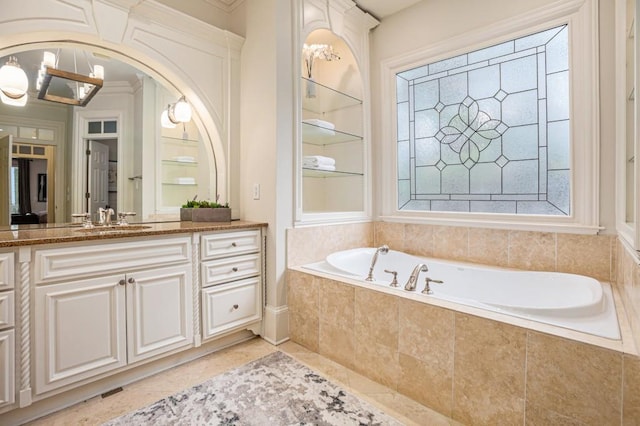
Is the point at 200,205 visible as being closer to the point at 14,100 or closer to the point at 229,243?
the point at 229,243

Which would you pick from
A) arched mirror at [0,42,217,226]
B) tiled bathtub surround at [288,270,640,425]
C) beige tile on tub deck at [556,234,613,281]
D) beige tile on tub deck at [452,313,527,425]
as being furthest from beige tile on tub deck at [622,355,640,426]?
arched mirror at [0,42,217,226]

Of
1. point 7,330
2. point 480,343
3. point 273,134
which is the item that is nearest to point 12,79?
point 7,330

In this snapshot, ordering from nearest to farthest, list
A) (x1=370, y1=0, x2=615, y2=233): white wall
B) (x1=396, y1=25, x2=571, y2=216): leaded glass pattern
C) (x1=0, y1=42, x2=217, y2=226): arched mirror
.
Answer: (x1=0, y1=42, x2=217, y2=226): arched mirror → (x1=370, y1=0, x2=615, y2=233): white wall → (x1=396, y1=25, x2=571, y2=216): leaded glass pattern

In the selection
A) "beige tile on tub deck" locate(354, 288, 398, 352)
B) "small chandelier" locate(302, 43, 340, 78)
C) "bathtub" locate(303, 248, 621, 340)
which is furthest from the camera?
"small chandelier" locate(302, 43, 340, 78)

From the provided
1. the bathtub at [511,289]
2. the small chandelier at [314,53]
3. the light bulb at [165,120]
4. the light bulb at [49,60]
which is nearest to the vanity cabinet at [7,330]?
the light bulb at [49,60]

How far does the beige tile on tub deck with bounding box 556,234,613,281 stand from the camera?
6.50 feet

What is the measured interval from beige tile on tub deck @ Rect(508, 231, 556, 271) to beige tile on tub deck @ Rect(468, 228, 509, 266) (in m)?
0.04

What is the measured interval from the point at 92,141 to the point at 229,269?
1.22 m

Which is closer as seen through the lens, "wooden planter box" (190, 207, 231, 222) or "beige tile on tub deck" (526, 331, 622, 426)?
"beige tile on tub deck" (526, 331, 622, 426)

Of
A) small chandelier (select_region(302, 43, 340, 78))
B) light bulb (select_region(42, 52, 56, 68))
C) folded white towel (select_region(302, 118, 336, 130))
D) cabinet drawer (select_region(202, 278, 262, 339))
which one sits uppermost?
small chandelier (select_region(302, 43, 340, 78))

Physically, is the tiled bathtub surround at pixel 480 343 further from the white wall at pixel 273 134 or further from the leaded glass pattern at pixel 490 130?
the leaded glass pattern at pixel 490 130

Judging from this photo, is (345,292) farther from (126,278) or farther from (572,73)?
(572,73)

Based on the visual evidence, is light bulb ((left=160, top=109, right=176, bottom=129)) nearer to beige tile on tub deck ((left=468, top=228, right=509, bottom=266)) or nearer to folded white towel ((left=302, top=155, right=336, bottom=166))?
folded white towel ((left=302, top=155, right=336, bottom=166))

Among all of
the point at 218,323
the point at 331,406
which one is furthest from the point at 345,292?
the point at 218,323
